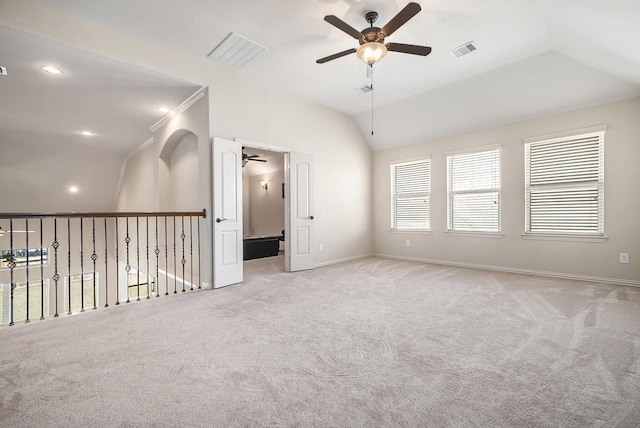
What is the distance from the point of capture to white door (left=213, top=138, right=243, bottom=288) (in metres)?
3.97

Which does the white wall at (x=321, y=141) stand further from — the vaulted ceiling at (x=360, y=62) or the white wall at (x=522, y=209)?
the white wall at (x=522, y=209)

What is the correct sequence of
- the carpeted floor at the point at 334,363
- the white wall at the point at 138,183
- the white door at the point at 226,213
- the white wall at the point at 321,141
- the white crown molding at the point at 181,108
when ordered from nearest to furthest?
the carpeted floor at the point at 334,363
the white door at the point at 226,213
the white crown molding at the point at 181,108
the white wall at the point at 321,141
the white wall at the point at 138,183

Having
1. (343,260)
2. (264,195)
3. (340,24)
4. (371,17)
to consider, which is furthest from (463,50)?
(264,195)

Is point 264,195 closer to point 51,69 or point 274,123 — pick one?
point 274,123

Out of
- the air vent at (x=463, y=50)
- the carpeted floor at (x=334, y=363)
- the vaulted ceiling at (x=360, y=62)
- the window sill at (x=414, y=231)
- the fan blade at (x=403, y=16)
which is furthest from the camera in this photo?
the window sill at (x=414, y=231)

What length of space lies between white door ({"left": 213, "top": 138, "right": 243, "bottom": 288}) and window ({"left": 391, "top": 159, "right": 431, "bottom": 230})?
11.6ft

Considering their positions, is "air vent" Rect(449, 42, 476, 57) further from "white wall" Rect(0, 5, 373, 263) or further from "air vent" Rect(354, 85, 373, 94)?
"white wall" Rect(0, 5, 373, 263)

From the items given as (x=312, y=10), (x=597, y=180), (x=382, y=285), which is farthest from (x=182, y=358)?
(x=597, y=180)

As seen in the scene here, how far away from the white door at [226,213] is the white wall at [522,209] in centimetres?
347

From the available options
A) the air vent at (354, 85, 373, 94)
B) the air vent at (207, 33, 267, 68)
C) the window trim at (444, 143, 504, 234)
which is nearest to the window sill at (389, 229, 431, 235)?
the window trim at (444, 143, 504, 234)

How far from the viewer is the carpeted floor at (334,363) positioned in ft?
4.85

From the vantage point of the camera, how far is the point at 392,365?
A: 193cm

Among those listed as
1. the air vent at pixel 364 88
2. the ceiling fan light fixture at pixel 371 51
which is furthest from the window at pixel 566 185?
the ceiling fan light fixture at pixel 371 51

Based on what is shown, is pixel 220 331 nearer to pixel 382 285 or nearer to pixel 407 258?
pixel 382 285
